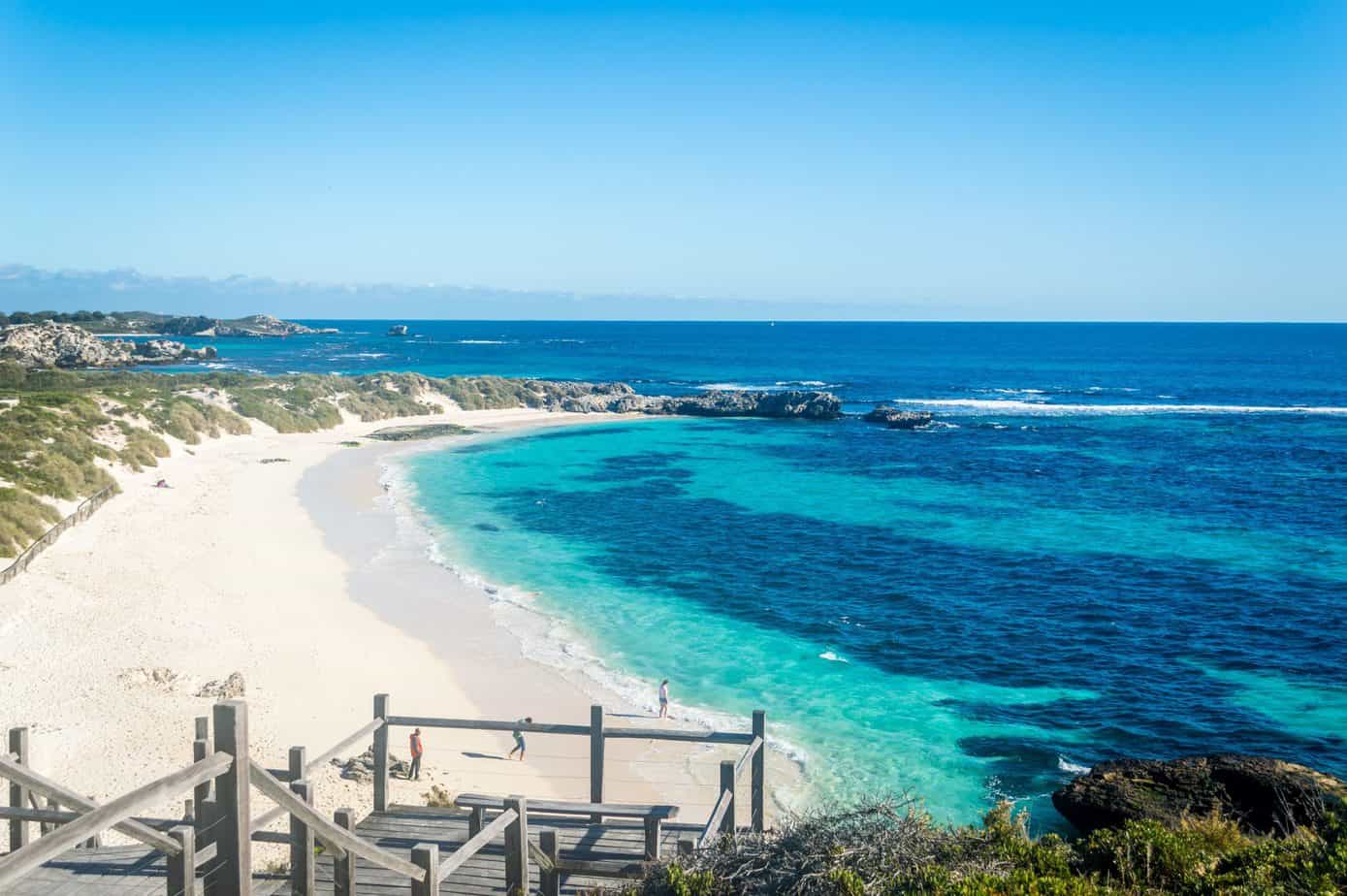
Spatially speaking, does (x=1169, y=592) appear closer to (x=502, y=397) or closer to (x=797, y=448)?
(x=797, y=448)

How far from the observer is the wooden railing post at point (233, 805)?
5.00m

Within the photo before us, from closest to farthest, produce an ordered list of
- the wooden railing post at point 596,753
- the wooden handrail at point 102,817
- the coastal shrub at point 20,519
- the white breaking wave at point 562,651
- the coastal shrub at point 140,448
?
the wooden handrail at point 102,817, the wooden railing post at point 596,753, the white breaking wave at point 562,651, the coastal shrub at point 20,519, the coastal shrub at point 140,448

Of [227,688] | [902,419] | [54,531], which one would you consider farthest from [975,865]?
[902,419]

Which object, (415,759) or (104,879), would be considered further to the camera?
(415,759)

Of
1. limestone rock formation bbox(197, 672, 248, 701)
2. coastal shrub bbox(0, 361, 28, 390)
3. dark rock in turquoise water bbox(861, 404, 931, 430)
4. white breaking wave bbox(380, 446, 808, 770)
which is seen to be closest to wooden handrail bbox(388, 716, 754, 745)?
white breaking wave bbox(380, 446, 808, 770)

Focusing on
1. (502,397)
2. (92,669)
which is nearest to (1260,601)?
(92,669)

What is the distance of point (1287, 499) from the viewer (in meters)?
43.5

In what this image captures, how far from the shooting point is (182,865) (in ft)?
19.3

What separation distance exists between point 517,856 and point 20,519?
28114mm

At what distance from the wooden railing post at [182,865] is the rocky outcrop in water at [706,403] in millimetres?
74364

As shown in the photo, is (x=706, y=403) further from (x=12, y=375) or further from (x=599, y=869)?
(x=599, y=869)

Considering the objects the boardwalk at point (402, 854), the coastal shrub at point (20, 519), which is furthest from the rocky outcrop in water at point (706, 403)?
the boardwalk at point (402, 854)

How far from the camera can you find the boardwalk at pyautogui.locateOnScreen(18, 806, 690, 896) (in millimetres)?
7441

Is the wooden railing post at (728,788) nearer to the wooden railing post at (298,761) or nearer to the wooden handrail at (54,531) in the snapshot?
the wooden railing post at (298,761)
